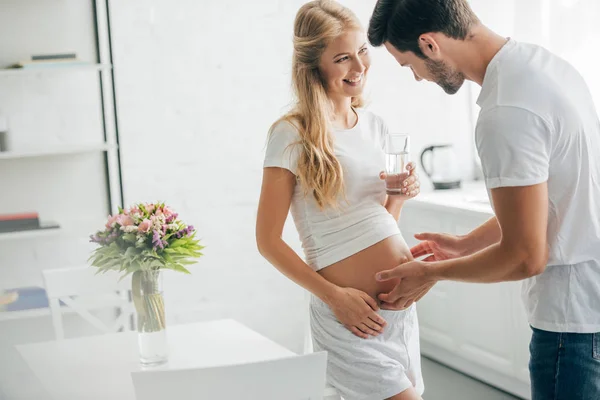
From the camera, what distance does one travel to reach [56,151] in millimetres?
3332

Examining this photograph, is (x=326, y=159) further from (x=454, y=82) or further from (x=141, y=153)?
(x=141, y=153)

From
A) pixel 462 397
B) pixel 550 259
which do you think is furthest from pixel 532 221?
pixel 462 397

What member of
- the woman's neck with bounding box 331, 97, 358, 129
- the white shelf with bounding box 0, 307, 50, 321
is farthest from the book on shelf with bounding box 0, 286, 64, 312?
the woman's neck with bounding box 331, 97, 358, 129

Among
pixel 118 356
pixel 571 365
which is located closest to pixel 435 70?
pixel 571 365

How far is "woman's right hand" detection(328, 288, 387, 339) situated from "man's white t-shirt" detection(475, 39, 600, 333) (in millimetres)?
398

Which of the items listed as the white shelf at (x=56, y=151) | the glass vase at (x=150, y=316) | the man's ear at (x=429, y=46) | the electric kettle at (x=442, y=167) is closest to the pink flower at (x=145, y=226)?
the glass vase at (x=150, y=316)

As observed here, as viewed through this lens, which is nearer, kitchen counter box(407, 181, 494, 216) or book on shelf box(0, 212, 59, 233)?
book on shelf box(0, 212, 59, 233)

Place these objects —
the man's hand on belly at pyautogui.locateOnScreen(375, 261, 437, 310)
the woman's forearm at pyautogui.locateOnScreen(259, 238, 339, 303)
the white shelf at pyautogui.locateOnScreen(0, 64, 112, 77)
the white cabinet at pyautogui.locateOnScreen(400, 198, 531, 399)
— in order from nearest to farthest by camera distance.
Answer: the man's hand on belly at pyautogui.locateOnScreen(375, 261, 437, 310)
the woman's forearm at pyautogui.locateOnScreen(259, 238, 339, 303)
the white shelf at pyautogui.locateOnScreen(0, 64, 112, 77)
the white cabinet at pyautogui.locateOnScreen(400, 198, 531, 399)

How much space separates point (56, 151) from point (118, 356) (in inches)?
52.7

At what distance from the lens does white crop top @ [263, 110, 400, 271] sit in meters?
2.06

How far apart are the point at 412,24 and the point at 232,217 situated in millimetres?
2274

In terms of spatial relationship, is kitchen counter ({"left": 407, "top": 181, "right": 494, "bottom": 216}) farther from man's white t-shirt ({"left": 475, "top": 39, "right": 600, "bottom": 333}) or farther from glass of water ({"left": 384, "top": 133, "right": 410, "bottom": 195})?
man's white t-shirt ({"left": 475, "top": 39, "right": 600, "bottom": 333})

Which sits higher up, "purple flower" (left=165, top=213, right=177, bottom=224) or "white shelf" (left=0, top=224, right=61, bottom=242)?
"purple flower" (left=165, top=213, right=177, bottom=224)

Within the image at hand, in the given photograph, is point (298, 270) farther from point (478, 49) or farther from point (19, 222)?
point (19, 222)
